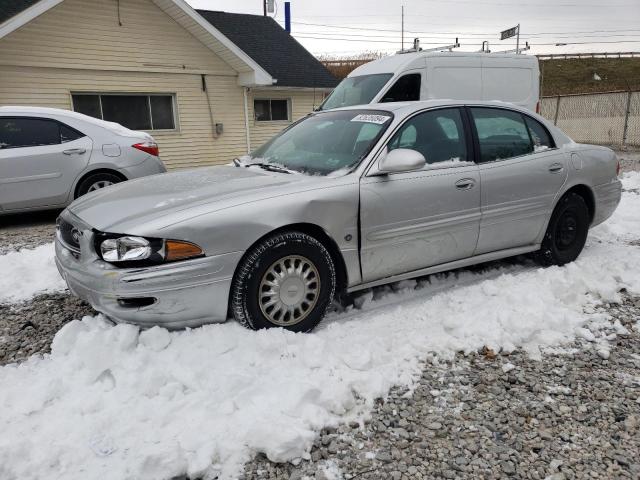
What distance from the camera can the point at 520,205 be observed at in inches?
171

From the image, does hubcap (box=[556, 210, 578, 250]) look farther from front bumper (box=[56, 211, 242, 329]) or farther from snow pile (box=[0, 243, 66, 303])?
snow pile (box=[0, 243, 66, 303])

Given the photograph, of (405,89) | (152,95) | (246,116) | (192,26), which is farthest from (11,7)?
(405,89)

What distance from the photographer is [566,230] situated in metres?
4.73

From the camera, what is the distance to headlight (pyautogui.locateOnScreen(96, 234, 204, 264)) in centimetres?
290

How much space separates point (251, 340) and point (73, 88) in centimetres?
1021

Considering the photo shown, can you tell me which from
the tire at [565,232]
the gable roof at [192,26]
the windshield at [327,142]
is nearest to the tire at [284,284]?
the windshield at [327,142]

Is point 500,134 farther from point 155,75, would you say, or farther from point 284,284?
point 155,75

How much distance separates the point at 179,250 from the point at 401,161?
62.2 inches

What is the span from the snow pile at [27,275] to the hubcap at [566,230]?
4368 mm

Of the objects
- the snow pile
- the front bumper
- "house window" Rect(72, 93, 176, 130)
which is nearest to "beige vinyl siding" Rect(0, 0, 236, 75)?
"house window" Rect(72, 93, 176, 130)

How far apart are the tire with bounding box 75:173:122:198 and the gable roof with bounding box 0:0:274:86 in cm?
464

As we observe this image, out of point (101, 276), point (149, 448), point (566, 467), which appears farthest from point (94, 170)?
point (566, 467)

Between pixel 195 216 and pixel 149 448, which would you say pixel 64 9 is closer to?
pixel 195 216

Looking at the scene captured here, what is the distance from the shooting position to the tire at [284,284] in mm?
3121
